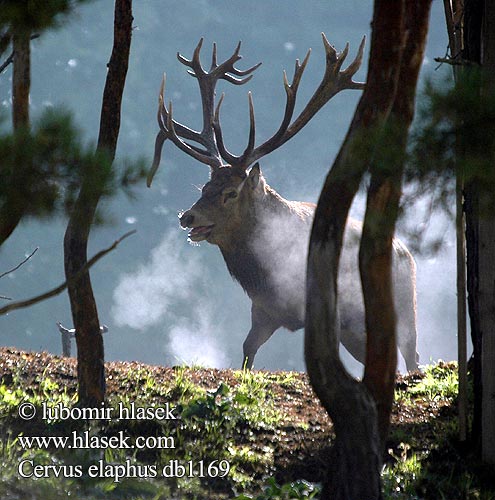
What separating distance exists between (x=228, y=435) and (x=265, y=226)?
128 inches

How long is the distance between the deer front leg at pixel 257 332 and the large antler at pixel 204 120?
4.40ft

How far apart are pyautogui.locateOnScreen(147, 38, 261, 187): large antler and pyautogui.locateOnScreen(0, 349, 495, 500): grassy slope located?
2.23 metres

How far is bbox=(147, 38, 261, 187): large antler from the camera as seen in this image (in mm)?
7203

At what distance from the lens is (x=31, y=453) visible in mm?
4109

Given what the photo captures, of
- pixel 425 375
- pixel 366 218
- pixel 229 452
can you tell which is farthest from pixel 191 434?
pixel 425 375

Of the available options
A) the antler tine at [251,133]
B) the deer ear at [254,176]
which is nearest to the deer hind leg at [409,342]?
the deer ear at [254,176]

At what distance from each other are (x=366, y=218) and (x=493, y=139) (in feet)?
2.47

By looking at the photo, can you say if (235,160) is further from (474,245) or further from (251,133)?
(474,245)

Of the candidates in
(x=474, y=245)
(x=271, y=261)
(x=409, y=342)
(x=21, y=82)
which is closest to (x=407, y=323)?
(x=409, y=342)

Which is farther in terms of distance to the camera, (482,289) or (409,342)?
(409,342)

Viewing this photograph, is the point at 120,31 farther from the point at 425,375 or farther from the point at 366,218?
the point at 425,375

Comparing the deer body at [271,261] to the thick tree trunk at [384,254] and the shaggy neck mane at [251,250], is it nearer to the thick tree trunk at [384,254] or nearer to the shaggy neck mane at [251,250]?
the shaggy neck mane at [251,250]

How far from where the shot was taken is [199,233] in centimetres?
717

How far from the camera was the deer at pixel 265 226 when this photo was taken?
702cm
